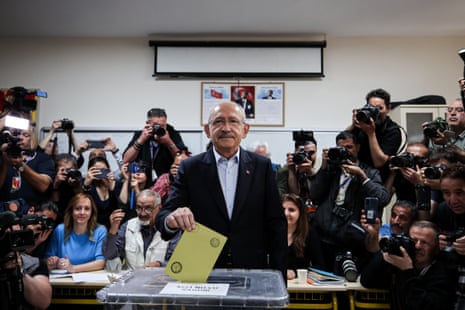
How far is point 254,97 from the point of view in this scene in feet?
17.0

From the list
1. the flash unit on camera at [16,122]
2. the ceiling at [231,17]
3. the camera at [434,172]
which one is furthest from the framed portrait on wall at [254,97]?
the camera at [434,172]

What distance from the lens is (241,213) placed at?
1.58m

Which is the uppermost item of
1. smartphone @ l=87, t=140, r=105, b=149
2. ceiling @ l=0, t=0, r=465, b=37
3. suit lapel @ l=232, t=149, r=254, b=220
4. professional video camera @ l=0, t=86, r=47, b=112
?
ceiling @ l=0, t=0, r=465, b=37

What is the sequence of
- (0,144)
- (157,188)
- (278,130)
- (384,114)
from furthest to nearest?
(278,130) < (157,188) < (384,114) < (0,144)

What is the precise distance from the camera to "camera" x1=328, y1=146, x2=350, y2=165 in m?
2.91

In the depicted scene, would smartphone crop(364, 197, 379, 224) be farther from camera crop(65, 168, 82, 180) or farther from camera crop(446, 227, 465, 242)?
camera crop(65, 168, 82, 180)

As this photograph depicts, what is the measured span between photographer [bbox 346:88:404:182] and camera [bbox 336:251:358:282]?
664mm

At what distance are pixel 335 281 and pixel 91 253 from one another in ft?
5.97

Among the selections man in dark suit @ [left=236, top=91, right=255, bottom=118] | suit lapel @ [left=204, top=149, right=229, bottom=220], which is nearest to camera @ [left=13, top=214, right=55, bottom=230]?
suit lapel @ [left=204, top=149, right=229, bottom=220]

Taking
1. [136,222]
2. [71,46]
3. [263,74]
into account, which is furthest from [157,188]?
[71,46]

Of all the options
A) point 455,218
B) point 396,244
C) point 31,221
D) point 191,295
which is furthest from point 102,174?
point 191,295

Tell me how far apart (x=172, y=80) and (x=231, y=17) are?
1102 mm

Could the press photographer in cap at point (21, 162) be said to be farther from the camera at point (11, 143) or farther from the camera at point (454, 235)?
the camera at point (454, 235)

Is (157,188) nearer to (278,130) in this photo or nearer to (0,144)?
(0,144)
